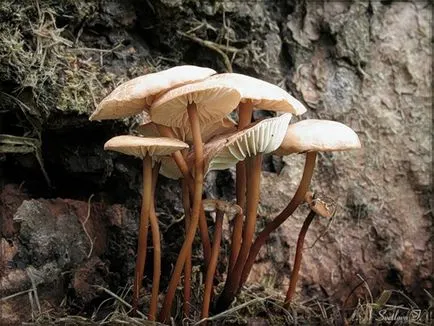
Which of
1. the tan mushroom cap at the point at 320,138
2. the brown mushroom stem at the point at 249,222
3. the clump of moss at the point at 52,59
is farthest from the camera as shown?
the clump of moss at the point at 52,59

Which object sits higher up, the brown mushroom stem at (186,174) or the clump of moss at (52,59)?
the clump of moss at (52,59)

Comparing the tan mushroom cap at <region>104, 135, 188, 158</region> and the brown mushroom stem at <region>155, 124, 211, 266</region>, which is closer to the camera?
the tan mushroom cap at <region>104, 135, 188, 158</region>

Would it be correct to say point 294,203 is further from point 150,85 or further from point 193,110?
point 150,85

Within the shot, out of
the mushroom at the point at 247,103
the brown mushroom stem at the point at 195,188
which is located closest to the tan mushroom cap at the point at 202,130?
the mushroom at the point at 247,103

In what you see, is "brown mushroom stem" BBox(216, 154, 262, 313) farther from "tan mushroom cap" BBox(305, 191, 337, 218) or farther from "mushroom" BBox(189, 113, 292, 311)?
"tan mushroom cap" BBox(305, 191, 337, 218)

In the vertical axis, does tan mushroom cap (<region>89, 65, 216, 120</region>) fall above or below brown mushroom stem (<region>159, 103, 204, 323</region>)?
above

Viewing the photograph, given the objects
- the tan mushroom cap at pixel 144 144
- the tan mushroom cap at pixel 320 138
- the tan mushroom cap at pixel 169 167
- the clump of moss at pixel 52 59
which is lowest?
the tan mushroom cap at pixel 169 167

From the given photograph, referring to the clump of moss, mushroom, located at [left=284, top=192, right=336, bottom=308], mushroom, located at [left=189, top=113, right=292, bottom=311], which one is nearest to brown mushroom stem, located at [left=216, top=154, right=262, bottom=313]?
mushroom, located at [left=189, top=113, right=292, bottom=311]

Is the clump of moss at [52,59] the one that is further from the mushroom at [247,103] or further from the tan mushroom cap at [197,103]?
the mushroom at [247,103]

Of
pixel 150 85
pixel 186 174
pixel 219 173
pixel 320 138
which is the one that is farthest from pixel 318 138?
pixel 219 173
